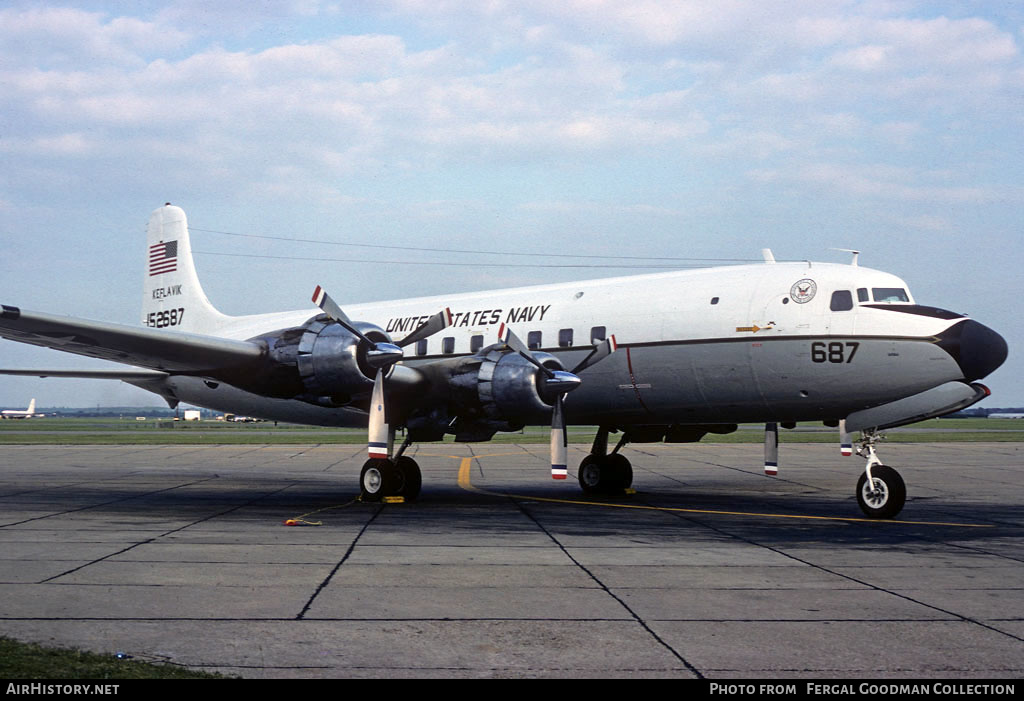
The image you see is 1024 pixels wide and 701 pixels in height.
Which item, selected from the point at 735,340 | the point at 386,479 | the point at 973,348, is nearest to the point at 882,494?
the point at 973,348

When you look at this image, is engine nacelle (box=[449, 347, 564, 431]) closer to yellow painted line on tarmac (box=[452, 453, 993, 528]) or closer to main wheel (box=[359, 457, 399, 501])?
main wheel (box=[359, 457, 399, 501])

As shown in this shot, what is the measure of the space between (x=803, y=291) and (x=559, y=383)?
15.8ft

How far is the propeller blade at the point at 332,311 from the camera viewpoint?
17.8 metres

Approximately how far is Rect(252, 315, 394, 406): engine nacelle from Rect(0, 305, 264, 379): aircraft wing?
557 millimetres

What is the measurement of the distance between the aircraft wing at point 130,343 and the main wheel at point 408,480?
3937mm

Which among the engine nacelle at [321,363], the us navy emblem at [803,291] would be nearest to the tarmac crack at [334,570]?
the engine nacelle at [321,363]

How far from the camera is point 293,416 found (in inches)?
926

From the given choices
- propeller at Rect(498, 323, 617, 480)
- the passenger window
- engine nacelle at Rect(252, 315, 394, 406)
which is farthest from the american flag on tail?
the passenger window

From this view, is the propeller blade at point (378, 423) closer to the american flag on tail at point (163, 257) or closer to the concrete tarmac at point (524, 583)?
the concrete tarmac at point (524, 583)

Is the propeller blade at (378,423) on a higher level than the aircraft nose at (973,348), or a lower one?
lower

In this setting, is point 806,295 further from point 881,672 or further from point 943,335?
point 881,672

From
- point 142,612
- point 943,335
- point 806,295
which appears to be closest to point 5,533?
point 142,612

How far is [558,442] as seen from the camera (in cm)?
A: 1748

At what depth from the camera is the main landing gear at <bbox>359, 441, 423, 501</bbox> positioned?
19.5 m
